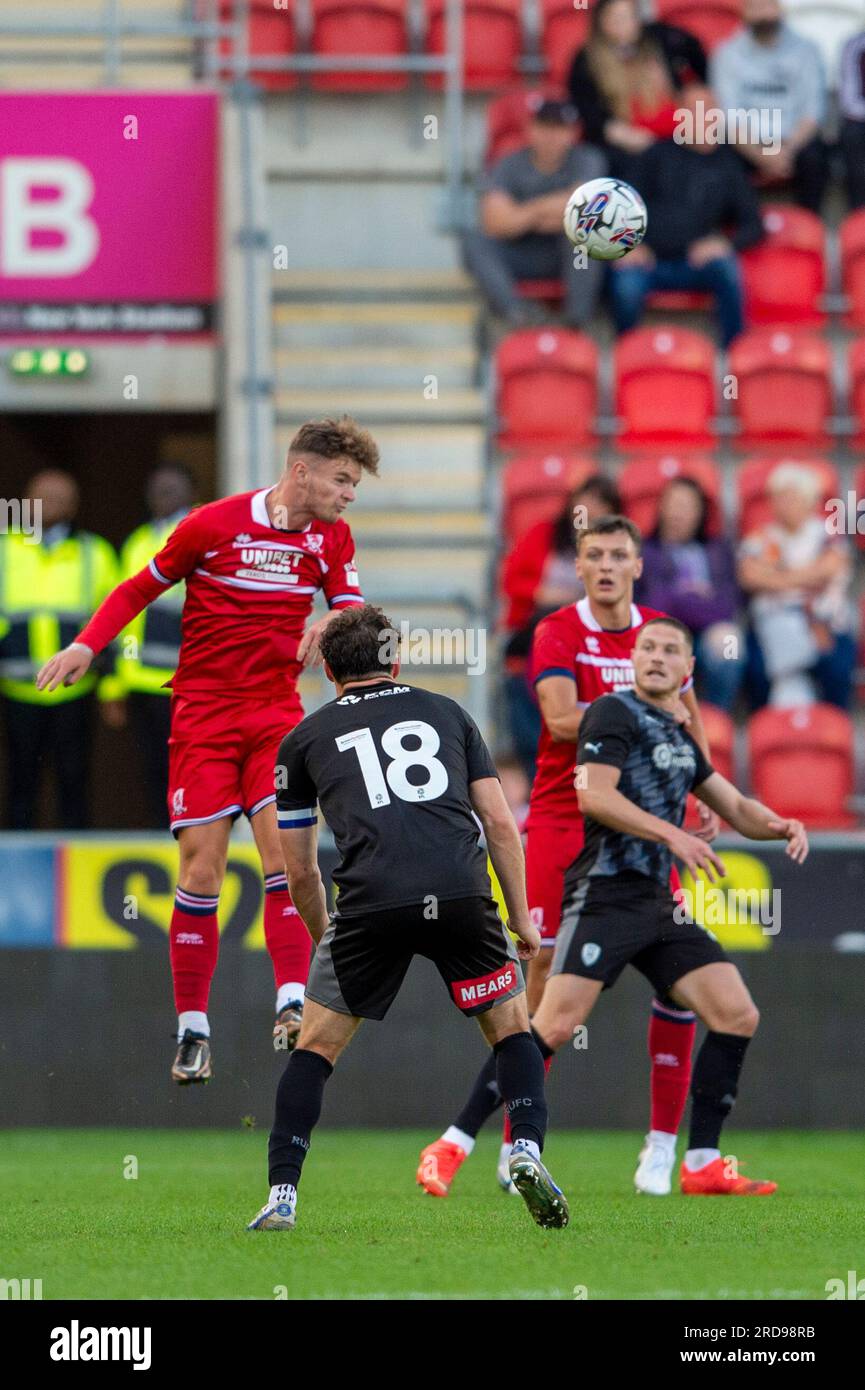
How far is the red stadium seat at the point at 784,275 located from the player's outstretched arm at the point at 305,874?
8.37 m

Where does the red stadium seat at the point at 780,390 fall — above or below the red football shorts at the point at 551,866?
above

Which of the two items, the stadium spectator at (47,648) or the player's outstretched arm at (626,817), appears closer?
the player's outstretched arm at (626,817)

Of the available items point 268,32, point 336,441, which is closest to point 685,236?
point 268,32

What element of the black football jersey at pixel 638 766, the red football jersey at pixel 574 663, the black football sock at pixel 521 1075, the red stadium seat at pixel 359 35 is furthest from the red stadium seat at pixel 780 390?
the black football sock at pixel 521 1075

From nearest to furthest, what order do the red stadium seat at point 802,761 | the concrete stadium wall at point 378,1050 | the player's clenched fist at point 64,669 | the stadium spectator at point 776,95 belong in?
the player's clenched fist at point 64,669, the concrete stadium wall at point 378,1050, the red stadium seat at point 802,761, the stadium spectator at point 776,95

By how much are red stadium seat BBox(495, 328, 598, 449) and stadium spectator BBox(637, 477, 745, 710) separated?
177 centimetres

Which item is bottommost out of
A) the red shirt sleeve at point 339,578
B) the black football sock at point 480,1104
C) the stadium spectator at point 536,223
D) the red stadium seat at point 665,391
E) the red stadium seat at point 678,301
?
the black football sock at point 480,1104

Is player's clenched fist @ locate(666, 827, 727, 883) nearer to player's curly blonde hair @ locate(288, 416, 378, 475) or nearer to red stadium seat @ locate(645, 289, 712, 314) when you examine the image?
player's curly blonde hair @ locate(288, 416, 378, 475)

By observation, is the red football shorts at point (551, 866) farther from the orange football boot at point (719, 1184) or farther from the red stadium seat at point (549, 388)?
the red stadium seat at point (549, 388)

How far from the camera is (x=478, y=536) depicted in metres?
13.2

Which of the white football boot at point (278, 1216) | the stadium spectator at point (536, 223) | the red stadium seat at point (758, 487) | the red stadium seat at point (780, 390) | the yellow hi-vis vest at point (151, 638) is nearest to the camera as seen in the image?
the white football boot at point (278, 1216)

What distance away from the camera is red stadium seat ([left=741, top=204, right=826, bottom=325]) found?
46.8 ft

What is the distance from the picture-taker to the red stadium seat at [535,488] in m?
13.0

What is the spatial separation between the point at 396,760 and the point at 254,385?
23.8 ft
